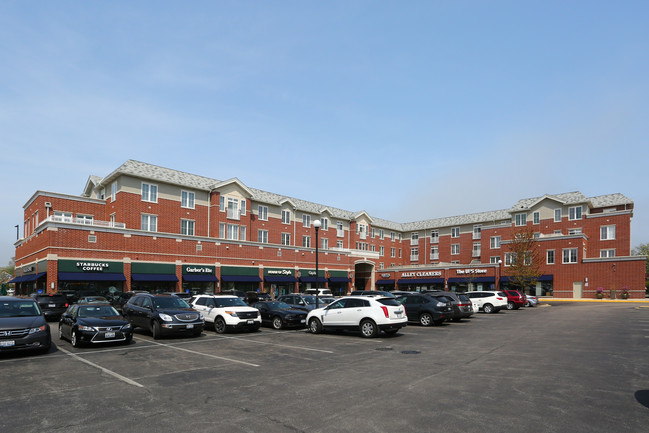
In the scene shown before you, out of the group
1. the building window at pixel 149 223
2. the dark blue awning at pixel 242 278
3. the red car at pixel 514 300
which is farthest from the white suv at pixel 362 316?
the building window at pixel 149 223

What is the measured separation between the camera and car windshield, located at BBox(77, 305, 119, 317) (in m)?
14.9

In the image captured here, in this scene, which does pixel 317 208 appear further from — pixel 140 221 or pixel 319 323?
pixel 319 323

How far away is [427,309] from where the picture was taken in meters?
21.8

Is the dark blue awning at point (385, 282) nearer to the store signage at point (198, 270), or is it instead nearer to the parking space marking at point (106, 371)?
the store signage at point (198, 270)

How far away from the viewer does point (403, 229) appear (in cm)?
8431

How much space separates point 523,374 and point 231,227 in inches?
1785

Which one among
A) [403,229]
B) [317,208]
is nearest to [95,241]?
[317,208]

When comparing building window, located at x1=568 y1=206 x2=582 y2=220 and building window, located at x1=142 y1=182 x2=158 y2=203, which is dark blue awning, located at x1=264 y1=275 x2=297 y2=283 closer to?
building window, located at x1=142 y1=182 x2=158 y2=203

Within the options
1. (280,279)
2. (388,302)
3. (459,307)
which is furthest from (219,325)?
(280,279)

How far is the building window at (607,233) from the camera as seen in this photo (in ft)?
187

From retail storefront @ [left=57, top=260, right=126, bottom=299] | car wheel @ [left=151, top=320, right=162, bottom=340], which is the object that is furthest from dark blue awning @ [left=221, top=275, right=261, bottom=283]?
car wheel @ [left=151, top=320, right=162, bottom=340]

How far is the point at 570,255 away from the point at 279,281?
38.2 m

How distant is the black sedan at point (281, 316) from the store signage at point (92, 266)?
22.2m

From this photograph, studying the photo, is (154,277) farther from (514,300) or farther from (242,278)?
(514,300)
